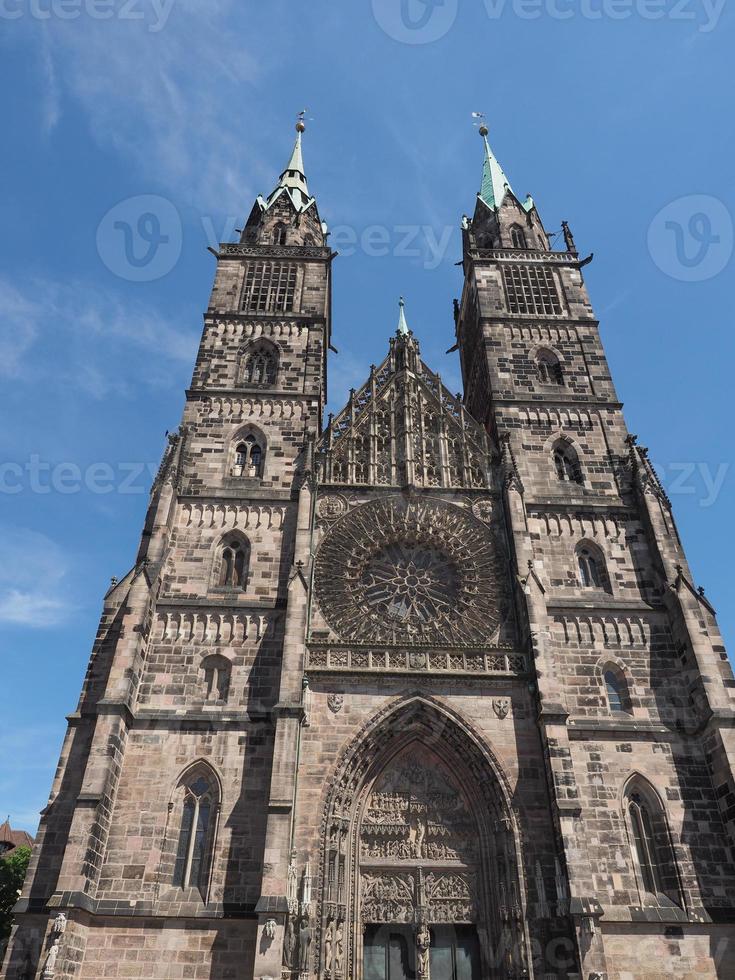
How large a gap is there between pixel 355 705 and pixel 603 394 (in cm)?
1399

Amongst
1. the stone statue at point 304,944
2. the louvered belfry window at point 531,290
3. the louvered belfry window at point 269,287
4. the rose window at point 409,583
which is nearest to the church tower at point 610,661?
the louvered belfry window at point 531,290

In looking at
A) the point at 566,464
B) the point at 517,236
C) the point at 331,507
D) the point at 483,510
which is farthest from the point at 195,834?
the point at 517,236

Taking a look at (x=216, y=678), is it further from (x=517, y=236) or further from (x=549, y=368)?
(x=517, y=236)

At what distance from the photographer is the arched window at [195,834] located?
1547 centimetres

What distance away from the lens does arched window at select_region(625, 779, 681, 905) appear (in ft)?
51.0

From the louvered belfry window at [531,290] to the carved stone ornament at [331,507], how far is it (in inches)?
444

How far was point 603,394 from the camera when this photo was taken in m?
24.7

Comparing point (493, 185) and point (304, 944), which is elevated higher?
point (493, 185)

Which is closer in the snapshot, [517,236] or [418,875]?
[418,875]

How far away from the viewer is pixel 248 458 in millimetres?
23109

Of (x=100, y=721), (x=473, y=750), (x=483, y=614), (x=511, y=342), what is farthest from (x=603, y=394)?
(x=100, y=721)

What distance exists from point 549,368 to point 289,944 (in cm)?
1964

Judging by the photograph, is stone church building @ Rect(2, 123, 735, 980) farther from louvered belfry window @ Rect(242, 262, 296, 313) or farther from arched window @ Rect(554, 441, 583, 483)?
louvered belfry window @ Rect(242, 262, 296, 313)

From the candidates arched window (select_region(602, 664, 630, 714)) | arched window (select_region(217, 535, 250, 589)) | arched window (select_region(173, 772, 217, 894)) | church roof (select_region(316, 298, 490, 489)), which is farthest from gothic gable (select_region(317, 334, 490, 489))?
arched window (select_region(173, 772, 217, 894))
